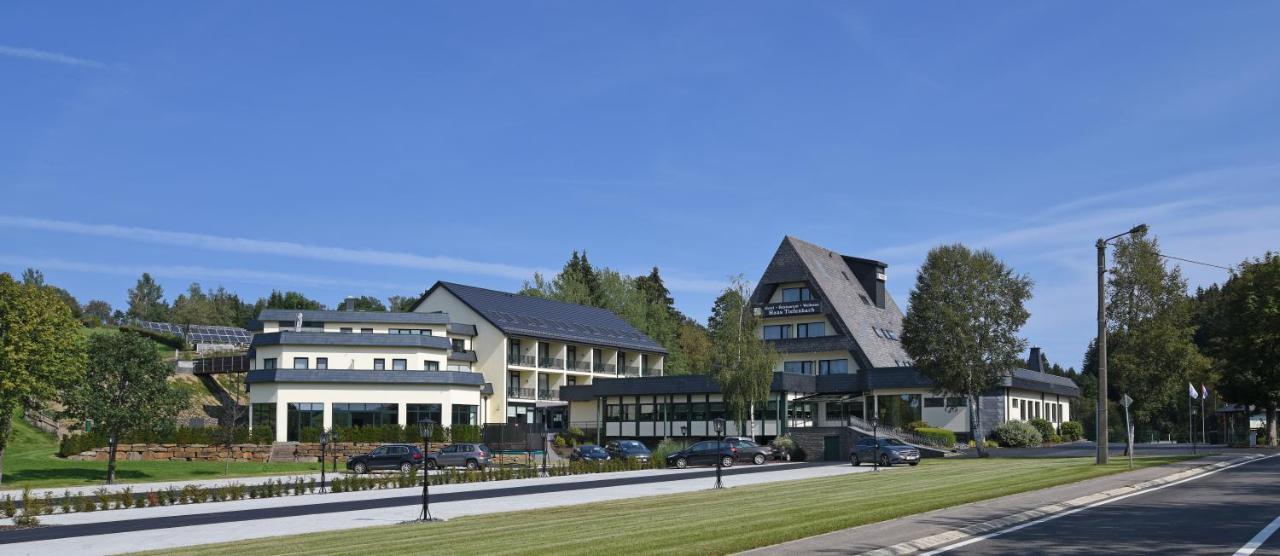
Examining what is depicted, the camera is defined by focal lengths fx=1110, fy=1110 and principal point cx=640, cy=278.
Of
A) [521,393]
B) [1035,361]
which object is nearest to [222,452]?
[521,393]

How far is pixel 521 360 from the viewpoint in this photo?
84.1 meters

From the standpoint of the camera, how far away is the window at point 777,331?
80812 millimetres

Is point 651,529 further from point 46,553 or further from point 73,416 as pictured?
point 73,416

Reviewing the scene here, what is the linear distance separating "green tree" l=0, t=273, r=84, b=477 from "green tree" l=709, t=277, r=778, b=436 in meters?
33.0

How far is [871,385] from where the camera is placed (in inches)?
2830

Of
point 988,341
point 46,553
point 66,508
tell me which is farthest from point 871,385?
point 46,553

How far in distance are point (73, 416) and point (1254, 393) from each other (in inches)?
2247

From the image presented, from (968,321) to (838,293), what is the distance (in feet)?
68.1

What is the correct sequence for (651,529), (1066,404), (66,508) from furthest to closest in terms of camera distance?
1. (1066,404)
2. (66,508)
3. (651,529)

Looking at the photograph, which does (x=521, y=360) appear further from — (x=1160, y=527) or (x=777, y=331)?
(x=1160, y=527)

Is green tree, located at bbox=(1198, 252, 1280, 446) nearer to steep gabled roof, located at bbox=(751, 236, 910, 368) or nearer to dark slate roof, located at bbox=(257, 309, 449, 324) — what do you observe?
steep gabled roof, located at bbox=(751, 236, 910, 368)

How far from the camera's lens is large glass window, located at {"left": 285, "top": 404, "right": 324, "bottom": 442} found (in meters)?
71.3

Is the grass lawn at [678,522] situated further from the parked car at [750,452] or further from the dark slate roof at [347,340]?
the dark slate roof at [347,340]

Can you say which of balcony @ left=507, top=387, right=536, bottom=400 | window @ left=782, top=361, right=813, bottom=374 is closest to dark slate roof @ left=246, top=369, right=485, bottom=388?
balcony @ left=507, top=387, right=536, bottom=400
